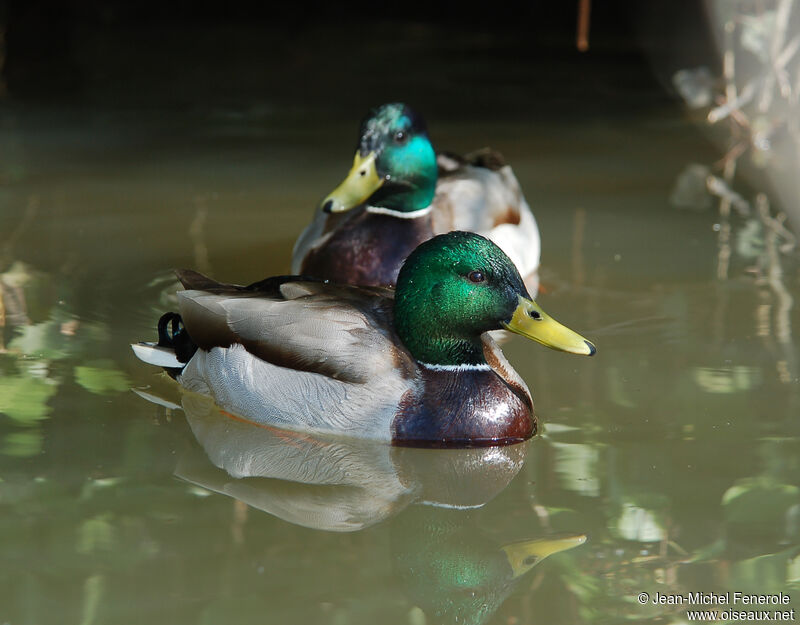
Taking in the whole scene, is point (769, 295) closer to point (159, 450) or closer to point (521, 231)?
point (521, 231)

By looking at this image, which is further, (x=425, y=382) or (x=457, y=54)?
(x=457, y=54)

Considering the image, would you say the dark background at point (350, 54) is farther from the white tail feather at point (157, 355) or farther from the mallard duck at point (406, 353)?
the mallard duck at point (406, 353)

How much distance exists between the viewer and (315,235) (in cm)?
704

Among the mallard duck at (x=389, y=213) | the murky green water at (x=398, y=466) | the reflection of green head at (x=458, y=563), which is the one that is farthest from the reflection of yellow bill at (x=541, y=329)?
the mallard duck at (x=389, y=213)

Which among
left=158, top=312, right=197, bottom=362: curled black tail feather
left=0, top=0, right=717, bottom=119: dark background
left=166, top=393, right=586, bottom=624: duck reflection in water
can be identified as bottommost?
left=0, top=0, right=717, bottom=119: dark background

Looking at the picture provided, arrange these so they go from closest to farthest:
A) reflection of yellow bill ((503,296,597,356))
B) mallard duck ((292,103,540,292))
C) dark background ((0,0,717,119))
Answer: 1. reflection of yellow bill ((503,296,597,356))
2. mallard duck ((292,103,540,292))
3. dark background ((0,0,717,119))

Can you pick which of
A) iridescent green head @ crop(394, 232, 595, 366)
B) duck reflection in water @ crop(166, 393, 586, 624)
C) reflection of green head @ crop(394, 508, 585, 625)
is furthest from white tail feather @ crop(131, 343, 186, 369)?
reflection of green head @ crop(394, 508, 585, 625)

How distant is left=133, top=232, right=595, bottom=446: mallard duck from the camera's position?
4965 mm

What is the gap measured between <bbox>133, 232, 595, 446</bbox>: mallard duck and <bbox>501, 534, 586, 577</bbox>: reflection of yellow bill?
28.0 inches

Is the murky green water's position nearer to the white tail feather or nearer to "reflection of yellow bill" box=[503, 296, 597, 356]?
the white tail feather

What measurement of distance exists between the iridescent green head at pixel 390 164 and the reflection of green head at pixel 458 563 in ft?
7.92

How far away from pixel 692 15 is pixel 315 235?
29.1 feet

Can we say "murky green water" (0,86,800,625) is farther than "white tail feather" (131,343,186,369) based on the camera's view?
No

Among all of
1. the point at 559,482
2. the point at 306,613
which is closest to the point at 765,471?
the point at 559,482
